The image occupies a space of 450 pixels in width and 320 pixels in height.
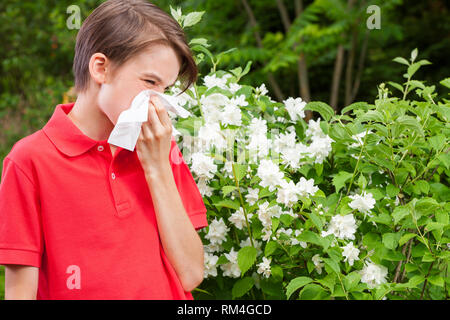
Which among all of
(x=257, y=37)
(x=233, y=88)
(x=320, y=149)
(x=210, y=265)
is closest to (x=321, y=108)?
(x=320, y=149)

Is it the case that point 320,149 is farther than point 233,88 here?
No

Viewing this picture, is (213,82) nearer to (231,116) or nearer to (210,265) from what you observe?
(231,116)

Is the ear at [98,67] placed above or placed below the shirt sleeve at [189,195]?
above

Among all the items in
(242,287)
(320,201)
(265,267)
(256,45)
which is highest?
(256,45)

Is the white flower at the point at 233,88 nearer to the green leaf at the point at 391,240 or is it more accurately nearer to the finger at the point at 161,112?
the finger at the point at 161,112

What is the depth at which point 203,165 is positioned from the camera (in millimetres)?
1843

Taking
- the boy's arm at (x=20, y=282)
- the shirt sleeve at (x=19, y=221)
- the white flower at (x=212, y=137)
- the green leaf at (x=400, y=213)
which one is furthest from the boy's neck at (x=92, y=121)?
the green leaf at (x=400, y=213)

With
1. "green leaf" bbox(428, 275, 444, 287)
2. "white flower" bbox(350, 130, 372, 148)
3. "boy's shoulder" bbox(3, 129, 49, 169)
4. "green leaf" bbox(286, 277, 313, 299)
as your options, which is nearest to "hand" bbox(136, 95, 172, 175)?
"boy's shoulder" bbox(3, 129, 49, 169)

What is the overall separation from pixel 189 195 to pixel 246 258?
36 cm

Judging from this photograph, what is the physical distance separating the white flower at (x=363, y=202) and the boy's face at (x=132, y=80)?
79cm

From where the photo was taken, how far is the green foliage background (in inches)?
260

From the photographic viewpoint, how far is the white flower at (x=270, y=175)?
5.71ft

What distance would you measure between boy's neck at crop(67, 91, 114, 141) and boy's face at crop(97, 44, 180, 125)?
0.12 feet

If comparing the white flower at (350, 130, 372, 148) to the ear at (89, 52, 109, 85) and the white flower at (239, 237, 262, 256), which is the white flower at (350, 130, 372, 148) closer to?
the white flower at (239, 237, 262, 256)
